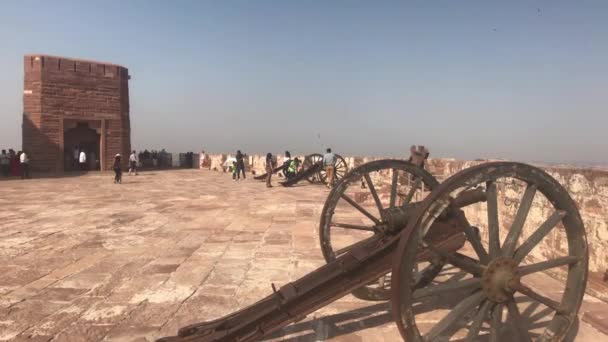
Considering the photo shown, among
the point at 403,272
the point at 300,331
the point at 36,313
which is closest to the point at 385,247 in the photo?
the point at 403,272

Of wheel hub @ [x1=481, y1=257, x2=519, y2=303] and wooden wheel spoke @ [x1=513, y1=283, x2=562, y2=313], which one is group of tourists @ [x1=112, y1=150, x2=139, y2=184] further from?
wooden wheel spoke @ [x1=513, y1=283, x2=562, y2=313]

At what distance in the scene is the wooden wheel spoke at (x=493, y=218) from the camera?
238 centimetres

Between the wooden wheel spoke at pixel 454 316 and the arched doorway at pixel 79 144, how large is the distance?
79.9ft

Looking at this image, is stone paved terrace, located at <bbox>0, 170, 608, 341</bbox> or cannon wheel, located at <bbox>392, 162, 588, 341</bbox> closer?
cannon wheel, located at <bbox>392, 162, 588, 341</bbox>

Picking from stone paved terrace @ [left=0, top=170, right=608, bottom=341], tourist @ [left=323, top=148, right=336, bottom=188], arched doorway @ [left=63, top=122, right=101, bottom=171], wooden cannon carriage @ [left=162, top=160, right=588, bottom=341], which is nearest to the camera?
wooden cannon carriage @ [left=162, top=160, right=588, bottom=341]

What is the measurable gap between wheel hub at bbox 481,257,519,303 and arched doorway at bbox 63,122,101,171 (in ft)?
80.0

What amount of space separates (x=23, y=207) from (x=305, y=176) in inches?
354

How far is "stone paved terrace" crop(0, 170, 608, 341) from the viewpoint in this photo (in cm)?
328

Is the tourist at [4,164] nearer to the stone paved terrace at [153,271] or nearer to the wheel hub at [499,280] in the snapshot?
the stone paved terrace at [153,271]

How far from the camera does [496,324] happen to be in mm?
2371

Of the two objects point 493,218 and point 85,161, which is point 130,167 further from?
point 493,218

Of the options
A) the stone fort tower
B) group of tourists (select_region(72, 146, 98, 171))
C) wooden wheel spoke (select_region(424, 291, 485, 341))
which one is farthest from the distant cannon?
group of tourists (select_region(72, 146, 98, 171))

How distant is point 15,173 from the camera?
19734 millimetres

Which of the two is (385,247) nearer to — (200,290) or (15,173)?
(200,290)
